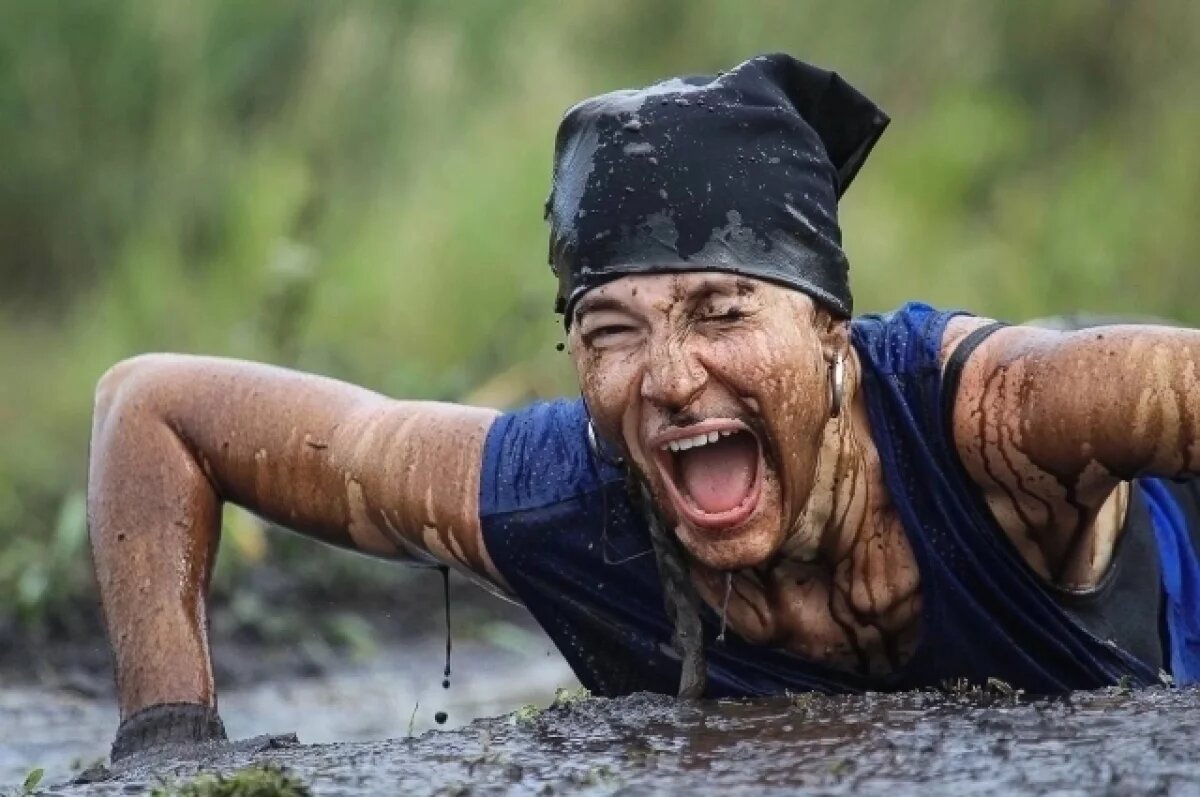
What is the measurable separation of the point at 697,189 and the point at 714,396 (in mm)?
356

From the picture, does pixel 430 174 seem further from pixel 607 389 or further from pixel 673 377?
pixel 673 377

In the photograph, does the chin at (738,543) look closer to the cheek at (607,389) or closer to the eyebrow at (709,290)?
the cheek at (607,389)

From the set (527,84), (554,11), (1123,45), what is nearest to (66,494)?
(527,84)

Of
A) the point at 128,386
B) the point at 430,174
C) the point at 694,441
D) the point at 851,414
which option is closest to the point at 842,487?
the point at 851,414

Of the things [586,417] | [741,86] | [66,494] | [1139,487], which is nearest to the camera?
[741,86]

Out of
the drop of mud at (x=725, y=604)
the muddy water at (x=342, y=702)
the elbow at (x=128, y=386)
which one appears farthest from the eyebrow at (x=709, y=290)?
the muddy water at (x=342, y=702)

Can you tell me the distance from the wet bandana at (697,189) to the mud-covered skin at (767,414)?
47mm

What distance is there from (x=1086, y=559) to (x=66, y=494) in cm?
485

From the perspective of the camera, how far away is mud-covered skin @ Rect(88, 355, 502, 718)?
157 inches

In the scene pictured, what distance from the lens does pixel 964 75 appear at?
1071cm

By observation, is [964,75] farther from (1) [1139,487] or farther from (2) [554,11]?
(1) [1139,487]

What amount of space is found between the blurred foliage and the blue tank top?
3668 millimetres

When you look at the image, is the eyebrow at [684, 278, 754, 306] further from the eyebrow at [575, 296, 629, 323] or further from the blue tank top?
the blue tank top

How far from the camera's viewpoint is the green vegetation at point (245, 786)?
296 centimetres
